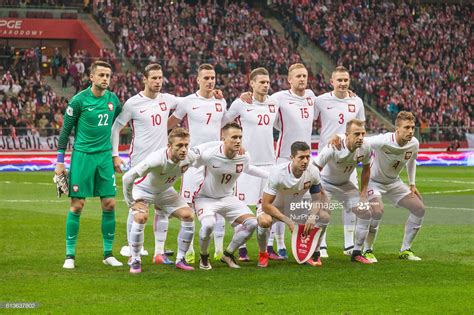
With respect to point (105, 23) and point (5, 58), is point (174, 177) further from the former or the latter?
point (105, 23)

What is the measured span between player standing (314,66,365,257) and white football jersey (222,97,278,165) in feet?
2.58

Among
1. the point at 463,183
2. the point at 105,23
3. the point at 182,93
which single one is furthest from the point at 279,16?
the point at 463,183

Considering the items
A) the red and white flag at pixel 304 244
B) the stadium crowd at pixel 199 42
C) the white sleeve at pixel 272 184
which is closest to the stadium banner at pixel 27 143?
the stadium crowd at pixel 199 42

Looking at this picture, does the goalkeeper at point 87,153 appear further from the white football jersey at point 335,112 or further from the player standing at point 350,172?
the white football jersey at point 335,112

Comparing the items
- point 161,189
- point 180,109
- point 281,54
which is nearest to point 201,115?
point 180,109

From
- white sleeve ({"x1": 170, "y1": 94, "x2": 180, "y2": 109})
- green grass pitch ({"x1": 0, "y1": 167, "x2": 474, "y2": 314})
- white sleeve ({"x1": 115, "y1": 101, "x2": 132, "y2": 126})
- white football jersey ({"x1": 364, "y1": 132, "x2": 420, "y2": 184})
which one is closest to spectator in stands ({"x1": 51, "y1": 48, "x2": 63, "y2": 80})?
green grass pitch ({"x1": 0, "y1": 167, "x2": 474, "y2": 314})

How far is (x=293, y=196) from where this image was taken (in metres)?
12.9

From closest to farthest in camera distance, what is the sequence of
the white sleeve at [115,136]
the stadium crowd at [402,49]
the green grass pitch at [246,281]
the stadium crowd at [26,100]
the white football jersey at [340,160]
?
the green grass pitch at [246,281] < the white sleeve at [115,136] < the white football jersey at [340,160] < the stadium crowd at [26,100] < the stadium crowd at [402,49]

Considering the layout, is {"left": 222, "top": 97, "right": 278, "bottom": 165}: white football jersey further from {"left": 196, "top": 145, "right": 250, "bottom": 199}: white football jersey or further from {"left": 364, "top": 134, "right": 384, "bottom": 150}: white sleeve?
{"left": 364, "top": 134, "right": 384, "bottom": 150}: white sleeve

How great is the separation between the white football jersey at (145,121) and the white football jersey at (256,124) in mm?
920

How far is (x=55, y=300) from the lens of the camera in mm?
10008

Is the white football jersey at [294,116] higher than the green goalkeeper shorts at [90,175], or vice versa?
the white football jersey at [294,116]

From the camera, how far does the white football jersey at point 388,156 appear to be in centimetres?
1356

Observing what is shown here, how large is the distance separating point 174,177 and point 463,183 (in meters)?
18.4
